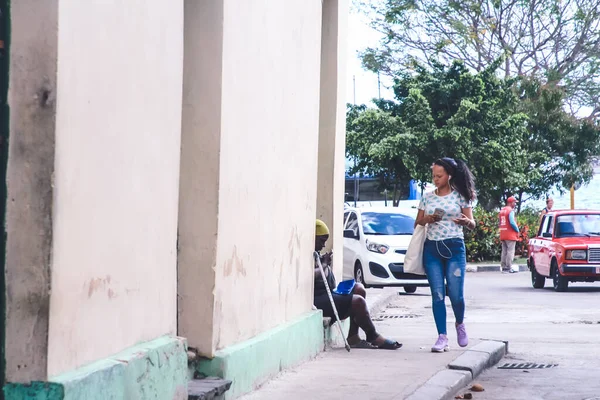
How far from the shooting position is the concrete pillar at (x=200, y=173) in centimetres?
738

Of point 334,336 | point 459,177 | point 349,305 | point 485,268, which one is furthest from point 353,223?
point 459,177

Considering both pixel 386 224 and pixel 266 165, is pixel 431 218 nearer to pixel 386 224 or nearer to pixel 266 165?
pixel 266 165

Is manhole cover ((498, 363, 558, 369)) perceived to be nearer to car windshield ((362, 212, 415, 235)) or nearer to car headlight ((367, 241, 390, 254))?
car headlight ((367, 241, 390, 254))

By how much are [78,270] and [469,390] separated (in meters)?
4.22

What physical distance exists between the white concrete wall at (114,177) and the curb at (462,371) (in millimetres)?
2116

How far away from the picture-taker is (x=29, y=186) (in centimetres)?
511

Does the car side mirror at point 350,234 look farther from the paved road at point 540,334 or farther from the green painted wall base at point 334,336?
the green painted wall base at point 334,336

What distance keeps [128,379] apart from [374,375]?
3434mm

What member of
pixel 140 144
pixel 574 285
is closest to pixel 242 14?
pixel 140 144

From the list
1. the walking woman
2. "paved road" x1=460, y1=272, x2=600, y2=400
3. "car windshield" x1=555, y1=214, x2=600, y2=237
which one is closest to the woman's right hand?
the walking woman

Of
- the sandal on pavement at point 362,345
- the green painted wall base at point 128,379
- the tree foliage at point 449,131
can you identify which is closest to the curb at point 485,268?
the tree foliage at point 449,131

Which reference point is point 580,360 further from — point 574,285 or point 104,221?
point 574,285

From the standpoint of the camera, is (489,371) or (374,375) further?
(489,371)

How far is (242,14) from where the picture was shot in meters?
7.83
